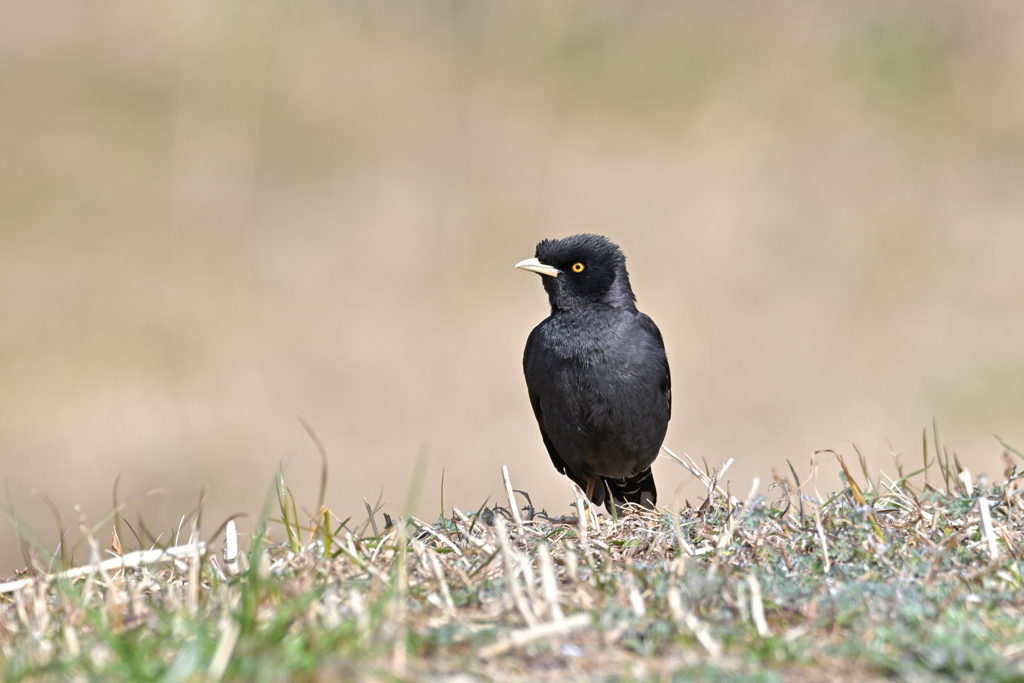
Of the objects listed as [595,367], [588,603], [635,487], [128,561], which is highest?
[595,367]

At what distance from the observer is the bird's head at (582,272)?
614cm

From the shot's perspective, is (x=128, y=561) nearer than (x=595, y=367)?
Yes

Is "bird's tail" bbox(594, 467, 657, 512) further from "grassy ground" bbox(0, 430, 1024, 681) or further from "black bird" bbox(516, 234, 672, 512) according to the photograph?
"grassy ground" bbox(0, 430, 1024, 681)

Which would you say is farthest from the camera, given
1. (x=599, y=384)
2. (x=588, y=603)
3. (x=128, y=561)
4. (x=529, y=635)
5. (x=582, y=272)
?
(x=582, y=272)

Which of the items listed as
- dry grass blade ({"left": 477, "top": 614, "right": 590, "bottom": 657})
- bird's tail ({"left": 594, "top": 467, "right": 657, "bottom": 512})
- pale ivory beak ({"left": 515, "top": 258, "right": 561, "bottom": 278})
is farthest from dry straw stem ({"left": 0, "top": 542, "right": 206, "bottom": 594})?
bird's tail ({"left": 594, "top": 467, "right": 657, "bottom": 512})

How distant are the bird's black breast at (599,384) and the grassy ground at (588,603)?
1.87 m

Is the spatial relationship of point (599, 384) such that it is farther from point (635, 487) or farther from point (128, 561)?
point (128, 561)

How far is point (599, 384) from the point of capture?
581 cm

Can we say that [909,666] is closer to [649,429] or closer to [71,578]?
[71,578]

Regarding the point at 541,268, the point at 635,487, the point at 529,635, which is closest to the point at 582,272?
the point at 541,268

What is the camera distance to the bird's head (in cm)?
614

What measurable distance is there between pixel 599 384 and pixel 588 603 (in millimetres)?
3110

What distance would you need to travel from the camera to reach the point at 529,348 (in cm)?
621

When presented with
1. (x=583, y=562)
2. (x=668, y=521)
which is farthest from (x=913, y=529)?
(x=583, y=562)
